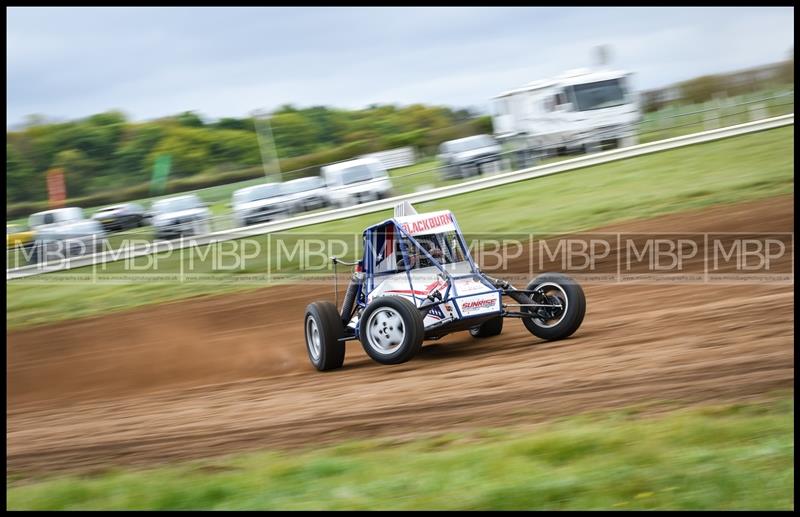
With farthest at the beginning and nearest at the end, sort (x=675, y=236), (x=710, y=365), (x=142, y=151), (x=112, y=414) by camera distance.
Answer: (x=142, y=151)
(x=675, y=236)
(x=112, y=414)
(x=710, y=365)

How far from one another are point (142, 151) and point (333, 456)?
32362 mm

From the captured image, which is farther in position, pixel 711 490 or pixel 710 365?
pixel 710 365

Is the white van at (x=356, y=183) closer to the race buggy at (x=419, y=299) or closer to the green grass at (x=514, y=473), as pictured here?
the race buggy at (x=419, y=299)

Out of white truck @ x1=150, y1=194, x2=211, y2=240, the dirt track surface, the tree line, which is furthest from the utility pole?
the dirt track surface

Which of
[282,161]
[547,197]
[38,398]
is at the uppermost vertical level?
[282,161]

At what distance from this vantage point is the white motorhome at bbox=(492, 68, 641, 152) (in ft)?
76.9

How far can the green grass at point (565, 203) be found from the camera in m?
17.0

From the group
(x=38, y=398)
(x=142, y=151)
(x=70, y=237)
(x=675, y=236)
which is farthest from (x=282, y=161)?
A: (x=38, y=398)

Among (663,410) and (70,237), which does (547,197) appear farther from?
(663,410)

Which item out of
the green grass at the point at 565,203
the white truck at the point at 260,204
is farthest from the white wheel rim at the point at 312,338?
the white truck at the point at 260,204

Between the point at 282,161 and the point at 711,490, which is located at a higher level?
the point at 282,161

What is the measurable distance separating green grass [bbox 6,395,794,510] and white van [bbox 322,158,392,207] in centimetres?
1611

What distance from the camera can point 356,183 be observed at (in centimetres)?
2248

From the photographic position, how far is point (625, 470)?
16.9ft
